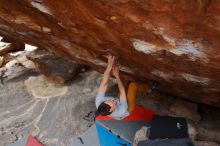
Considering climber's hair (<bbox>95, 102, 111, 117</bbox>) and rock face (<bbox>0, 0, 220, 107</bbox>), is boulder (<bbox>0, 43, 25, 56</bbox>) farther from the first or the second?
climber's hair (<bbox>95, 102, 111, 117</bbox>)

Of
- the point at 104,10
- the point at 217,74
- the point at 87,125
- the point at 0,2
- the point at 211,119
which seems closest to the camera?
the point at 104,10

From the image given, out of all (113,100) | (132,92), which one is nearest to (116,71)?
(113,100)

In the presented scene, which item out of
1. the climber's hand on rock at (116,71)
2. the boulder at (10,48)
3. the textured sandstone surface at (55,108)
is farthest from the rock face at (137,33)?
the boulder at (10,48)

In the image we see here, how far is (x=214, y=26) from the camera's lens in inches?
102

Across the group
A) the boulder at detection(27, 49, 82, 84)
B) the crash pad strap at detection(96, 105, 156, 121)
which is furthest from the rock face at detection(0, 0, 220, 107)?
the boulder at detection(27, 49, 82, 84)

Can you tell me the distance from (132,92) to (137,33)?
67.8 inches

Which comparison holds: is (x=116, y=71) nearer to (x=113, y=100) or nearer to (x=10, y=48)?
(x=113, y=100)

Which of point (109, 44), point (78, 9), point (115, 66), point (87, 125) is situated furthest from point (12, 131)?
point (78, 9)

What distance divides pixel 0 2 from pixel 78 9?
115 centimetres

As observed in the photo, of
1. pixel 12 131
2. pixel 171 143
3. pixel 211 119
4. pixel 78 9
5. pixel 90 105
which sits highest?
pixel 78 9

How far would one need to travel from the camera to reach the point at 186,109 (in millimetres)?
5316

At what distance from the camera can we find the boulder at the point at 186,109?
5240 mm

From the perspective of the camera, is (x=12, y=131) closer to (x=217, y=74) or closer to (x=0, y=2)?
(x=0, y=2)

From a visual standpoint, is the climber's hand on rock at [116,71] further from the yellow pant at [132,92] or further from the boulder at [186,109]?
the boulder at [186,109]
